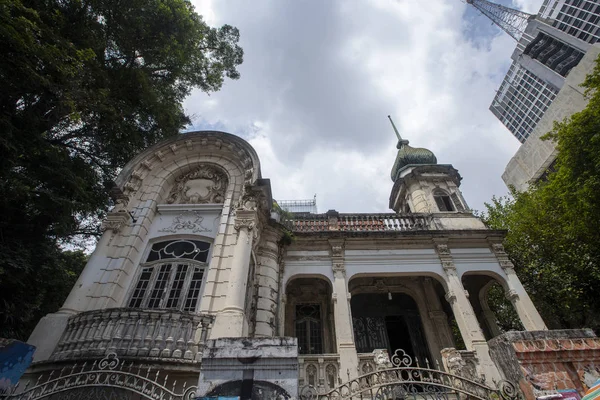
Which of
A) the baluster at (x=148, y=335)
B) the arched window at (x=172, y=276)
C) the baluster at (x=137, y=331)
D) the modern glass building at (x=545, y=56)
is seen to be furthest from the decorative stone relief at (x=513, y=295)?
the modern glass building at (x=545, y=56)

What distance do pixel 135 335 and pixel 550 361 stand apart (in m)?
7.12

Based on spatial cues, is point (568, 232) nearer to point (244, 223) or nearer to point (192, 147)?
point (244, 223)

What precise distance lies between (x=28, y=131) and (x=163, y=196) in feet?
12.9

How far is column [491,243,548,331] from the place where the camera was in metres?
9.73

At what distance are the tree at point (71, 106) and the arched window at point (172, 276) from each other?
8.33ft

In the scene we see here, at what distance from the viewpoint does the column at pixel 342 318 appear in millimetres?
8695

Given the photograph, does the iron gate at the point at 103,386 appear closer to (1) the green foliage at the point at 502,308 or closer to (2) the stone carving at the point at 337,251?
(2) the stone carving at the point at 337,251

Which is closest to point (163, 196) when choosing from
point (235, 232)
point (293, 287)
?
point (235, 232)

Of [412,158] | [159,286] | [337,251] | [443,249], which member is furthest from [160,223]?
[412,158]

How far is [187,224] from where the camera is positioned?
9445 millimetres

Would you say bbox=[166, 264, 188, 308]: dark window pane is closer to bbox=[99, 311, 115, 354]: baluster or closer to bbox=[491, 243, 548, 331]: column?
bbox=[99, 311, 115, 354]: baluster

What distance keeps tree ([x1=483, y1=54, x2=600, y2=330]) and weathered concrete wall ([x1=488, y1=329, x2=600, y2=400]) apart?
349 inches

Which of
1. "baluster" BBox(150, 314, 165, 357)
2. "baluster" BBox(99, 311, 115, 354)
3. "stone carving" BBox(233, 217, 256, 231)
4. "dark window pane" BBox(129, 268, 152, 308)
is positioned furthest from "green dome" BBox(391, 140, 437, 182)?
"baluster" BBox(99, 311, 115, 354)

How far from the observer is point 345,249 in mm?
11633
